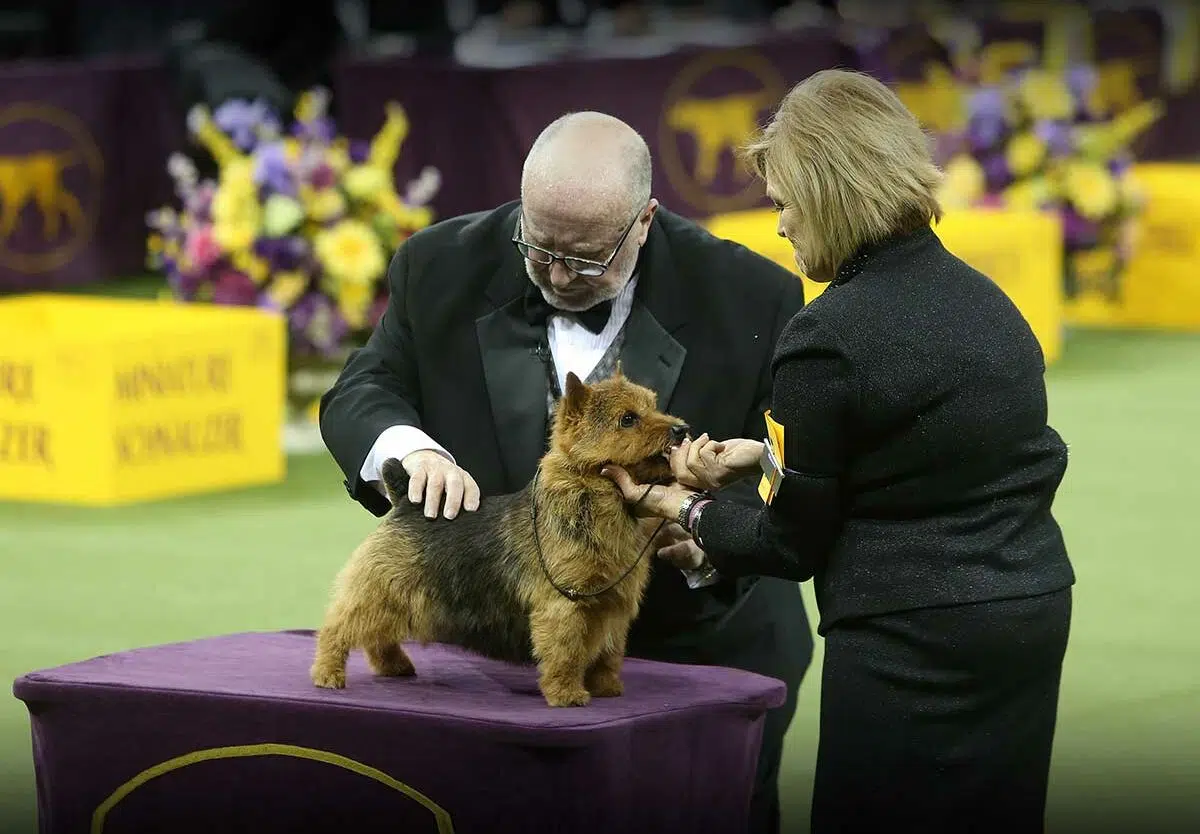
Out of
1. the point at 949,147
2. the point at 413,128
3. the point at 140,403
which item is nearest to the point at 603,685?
the point at 140,403

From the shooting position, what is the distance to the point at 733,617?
3.75 meters

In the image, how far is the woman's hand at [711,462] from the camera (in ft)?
10.1

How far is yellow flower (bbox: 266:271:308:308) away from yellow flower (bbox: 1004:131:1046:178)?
3965mm

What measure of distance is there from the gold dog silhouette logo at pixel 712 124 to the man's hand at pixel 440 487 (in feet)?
24.7

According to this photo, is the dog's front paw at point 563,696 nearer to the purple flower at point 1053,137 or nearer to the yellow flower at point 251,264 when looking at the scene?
the yellow flower at point 251,264

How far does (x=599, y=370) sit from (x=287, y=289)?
14.2 feet

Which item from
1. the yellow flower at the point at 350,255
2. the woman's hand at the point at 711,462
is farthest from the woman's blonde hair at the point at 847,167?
the yellow flower at the point at 350,255

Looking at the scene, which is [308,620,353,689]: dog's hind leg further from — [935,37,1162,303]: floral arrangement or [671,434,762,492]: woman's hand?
[935,37,1162,303]: floral arrangement

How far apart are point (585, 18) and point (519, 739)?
12.5 meters

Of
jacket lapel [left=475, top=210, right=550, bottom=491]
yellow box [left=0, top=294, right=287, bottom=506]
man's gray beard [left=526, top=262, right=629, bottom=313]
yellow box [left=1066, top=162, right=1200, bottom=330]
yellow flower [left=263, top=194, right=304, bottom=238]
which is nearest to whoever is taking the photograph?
man's gray beard [left=526, top=262, right=629, bottom=313]

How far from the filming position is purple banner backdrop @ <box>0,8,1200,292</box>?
33.6 feet

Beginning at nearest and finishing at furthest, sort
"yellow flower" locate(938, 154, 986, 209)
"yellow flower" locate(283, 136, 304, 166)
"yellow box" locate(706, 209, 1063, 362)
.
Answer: "yellow flower" locate(283, 136, 304, 166) → "yellow box" locate(706, 209, 1063, 362) → "yellow flower" locate(938, 154, 986, 209)

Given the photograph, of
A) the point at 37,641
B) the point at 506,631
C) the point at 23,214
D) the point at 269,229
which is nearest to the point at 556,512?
the point at 506,631

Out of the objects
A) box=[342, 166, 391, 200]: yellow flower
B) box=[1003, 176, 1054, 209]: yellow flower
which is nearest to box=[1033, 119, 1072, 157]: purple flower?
box=[1003, 176, 1054, 209]: yellow flower
